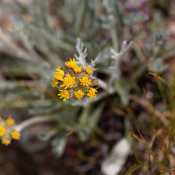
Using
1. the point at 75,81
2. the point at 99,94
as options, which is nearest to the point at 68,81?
the point at 75,81

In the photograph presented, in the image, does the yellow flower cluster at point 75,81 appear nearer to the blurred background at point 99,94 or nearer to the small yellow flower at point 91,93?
the small yellow flower at point 91,93

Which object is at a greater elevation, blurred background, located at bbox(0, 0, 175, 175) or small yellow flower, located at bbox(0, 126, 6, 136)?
blurred background, located at bbox(0, 0, 175, 175)

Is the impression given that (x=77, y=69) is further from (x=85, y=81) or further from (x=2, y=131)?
(x=2, y=131)

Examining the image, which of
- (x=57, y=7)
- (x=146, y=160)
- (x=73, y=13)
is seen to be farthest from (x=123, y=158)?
(x=57, y=7)

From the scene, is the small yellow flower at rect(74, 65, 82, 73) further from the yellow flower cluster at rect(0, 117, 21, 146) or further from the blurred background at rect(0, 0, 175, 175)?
the yellow flower cluster at rect(0, 117, 21, 146)

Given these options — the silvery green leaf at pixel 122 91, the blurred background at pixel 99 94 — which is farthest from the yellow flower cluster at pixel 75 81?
the silvery green leaf at pixel 122 91

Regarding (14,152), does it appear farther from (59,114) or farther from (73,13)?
(73,13)

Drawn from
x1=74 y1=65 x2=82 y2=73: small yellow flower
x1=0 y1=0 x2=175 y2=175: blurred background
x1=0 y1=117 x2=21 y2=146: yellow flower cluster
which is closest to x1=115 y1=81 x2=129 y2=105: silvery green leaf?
x1=0 y1=0 x2=175 y2=175: blurred background
